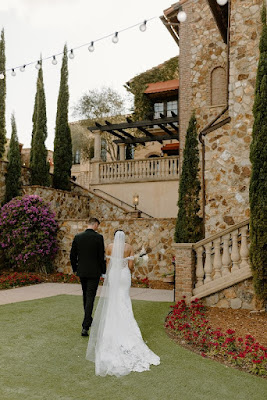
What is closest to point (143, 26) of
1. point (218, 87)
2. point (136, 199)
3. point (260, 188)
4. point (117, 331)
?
point (218, 87)

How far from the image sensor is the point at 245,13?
918 centimetres

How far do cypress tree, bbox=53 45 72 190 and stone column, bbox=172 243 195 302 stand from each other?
11.1 metres

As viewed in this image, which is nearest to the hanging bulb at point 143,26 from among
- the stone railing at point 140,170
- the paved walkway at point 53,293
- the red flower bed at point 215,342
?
the paved walkway at point 53,293

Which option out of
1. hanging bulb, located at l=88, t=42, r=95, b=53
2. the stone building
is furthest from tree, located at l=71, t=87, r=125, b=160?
the stone building

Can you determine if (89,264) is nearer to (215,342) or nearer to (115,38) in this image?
(215,342)

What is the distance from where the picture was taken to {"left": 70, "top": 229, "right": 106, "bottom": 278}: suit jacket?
6078 millimetres

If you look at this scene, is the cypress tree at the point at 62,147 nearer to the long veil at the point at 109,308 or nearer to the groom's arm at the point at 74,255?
the groom's arm at the point at 74,255

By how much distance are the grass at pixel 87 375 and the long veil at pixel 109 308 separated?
11.0 inches

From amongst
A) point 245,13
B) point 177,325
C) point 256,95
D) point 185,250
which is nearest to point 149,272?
point 185,250

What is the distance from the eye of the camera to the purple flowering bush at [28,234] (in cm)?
1316

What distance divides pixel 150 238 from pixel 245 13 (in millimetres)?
7276

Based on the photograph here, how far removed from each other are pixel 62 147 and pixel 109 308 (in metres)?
13.9

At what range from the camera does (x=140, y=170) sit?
20.0 meters

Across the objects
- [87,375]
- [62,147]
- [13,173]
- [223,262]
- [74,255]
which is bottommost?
[87,375]
